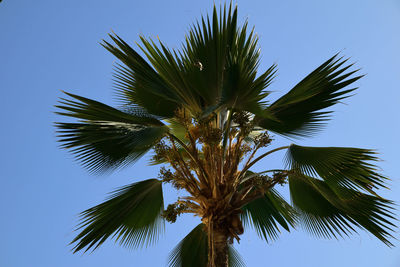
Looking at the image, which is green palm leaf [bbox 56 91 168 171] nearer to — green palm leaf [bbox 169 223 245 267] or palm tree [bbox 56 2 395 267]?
palm tree [bbox 56 2 395 267]

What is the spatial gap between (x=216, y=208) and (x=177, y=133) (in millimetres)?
1987

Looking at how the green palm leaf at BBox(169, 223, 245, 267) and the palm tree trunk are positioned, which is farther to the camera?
the green palm leaf at BBox(169, 223, 245, 267)

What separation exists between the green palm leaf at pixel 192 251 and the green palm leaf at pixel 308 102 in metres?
1.99

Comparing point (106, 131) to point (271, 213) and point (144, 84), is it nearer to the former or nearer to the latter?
point (144, 84)

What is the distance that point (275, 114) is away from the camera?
4.79m

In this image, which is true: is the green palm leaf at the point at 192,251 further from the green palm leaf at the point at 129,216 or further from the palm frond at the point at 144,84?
the palm frond at the point at 144,84

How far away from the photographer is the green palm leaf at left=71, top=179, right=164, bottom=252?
4.31m

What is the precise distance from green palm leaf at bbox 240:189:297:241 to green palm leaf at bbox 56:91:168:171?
209cm

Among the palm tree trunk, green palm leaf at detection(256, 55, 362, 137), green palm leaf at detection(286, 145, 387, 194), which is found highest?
green palm leaf at detection(256, 55, 362, 137)

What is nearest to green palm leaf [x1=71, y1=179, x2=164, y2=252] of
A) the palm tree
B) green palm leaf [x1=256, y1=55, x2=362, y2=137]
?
the palm tree

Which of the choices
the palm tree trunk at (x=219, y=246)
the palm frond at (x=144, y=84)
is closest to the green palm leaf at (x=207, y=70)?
the palm frond at (x=144, y=84)

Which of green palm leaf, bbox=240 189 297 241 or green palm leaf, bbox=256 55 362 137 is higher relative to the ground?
green palm leaf, bbox=256 55 362 137

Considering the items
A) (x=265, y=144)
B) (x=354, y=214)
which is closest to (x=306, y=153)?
(x=265, y=144)

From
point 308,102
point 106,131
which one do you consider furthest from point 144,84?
point 308,102
